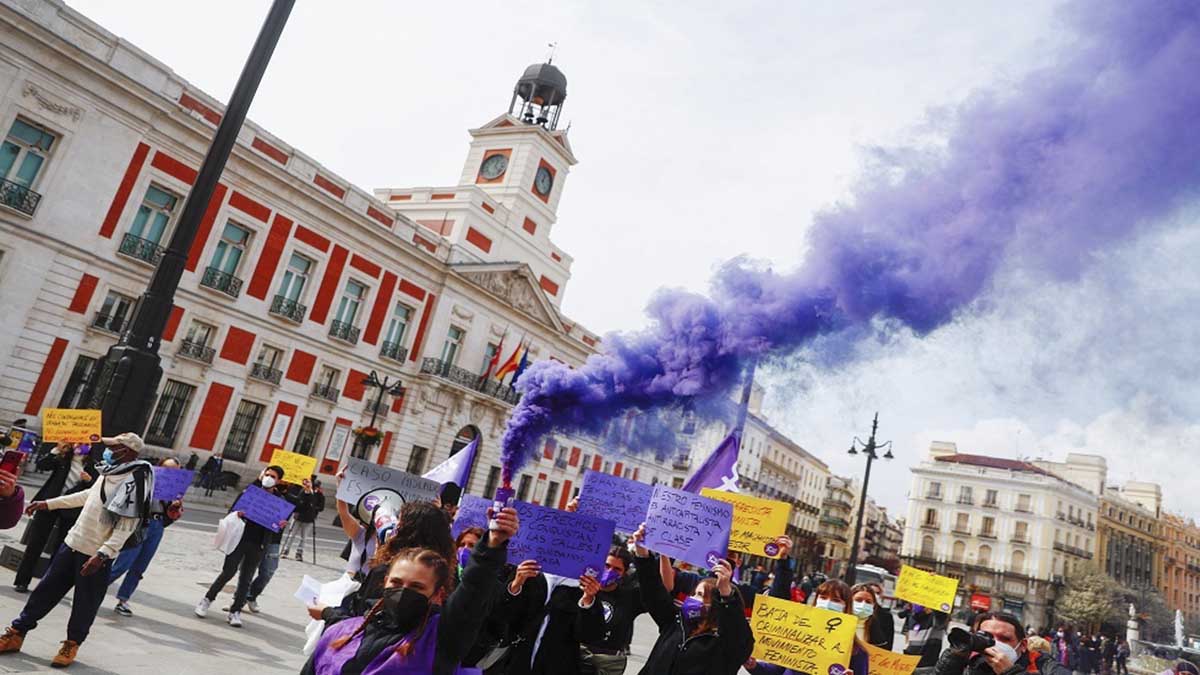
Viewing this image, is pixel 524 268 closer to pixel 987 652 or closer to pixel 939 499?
pixel 987 652

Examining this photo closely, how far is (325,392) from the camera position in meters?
29.1

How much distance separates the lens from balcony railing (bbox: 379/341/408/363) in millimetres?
31609

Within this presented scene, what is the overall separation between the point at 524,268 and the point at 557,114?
11.8 meters

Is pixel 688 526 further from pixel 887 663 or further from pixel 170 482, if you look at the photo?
pixel 170 482

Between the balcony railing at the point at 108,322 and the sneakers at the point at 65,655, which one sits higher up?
the balcony railing at the point at 108,322

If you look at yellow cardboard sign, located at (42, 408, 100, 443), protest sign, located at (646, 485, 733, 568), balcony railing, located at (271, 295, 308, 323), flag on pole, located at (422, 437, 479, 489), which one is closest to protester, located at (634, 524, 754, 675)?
protest sign, located at (646, 485, 733, 568)

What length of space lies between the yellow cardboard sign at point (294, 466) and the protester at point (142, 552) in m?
1.50

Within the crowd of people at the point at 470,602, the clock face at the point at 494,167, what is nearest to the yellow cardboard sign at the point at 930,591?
the crowd of people at the point at 470,602

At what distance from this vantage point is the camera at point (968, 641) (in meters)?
3.48

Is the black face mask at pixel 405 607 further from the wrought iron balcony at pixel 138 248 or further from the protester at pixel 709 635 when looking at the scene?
the wrought iron balcony at pixel 138 248

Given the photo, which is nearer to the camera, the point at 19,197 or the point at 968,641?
the point at 968,641

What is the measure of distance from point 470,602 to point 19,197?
23196 mm

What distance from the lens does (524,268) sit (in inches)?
1487

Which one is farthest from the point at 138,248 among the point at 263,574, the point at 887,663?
the point at 887,663
